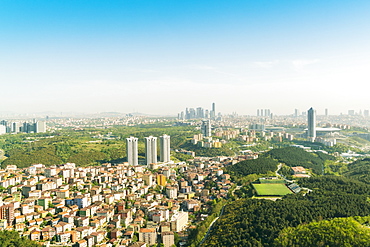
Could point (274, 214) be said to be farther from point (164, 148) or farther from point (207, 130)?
point (207, 130)

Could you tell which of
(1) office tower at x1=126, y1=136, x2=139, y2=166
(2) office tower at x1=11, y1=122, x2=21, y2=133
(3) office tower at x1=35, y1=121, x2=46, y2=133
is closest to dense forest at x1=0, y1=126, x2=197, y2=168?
(1) office tower at x1=126, y1=136, x2=139, y2=166

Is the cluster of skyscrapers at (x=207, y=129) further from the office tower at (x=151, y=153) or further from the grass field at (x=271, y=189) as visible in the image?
the grass field at (x=271, y=189)

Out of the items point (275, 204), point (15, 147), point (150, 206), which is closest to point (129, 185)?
point (150, 206)

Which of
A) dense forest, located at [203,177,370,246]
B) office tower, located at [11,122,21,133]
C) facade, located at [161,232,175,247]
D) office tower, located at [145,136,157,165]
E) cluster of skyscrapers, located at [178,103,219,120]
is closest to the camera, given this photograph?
dense forest, located at [203,177,370,246]

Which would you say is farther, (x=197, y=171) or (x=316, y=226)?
(x=197, y=171)

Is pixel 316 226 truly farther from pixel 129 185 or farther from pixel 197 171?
pixel 197 171

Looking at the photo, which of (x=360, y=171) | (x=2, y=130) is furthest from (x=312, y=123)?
(x=2, y=130)

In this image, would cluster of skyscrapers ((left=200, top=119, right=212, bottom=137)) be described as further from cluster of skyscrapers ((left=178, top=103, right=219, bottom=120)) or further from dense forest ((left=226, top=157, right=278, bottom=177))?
cluster of skyscrapers ((left=178, top=103, right=219, bottom=120))

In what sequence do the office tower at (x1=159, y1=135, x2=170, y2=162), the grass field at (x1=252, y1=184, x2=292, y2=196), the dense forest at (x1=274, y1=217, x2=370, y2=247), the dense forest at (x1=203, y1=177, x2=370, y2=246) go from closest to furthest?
the dense forest at (x1=274, y1=217, x2=370, y2=247)
the dense forest at (x1=203, y1=177, x2=370, y2=246)
the grass field at (x1=252, y1=184, x2=292, y2=196)
the office tower at (x1=159, y1=135, x2=170, y2=162)
